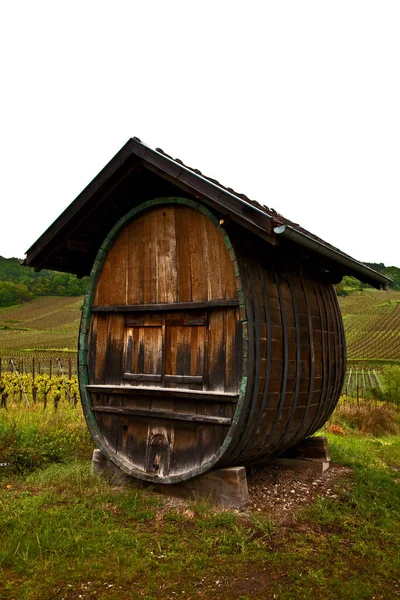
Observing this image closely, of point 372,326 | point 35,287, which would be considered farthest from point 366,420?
point 35,287

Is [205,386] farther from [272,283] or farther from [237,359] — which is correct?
[272,283]

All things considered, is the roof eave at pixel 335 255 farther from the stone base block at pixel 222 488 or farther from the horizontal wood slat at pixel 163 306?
the stone base block at pixel 222 488

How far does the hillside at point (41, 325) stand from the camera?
4794 cm

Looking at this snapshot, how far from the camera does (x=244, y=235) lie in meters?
4.83

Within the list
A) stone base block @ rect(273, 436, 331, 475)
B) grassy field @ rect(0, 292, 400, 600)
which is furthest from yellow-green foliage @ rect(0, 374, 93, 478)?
stone base block @ rect(273, 436, 331, 475)

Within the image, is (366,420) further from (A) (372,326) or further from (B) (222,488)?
(A) (372,326)

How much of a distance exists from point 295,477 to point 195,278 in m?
2.68

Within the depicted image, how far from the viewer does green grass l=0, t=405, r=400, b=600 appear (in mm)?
3199

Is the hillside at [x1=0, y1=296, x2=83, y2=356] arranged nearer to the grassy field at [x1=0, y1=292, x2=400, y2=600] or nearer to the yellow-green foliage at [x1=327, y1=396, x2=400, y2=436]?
the yellow-green foliage at [x1=327, y1=396, x2=400, y2=436]

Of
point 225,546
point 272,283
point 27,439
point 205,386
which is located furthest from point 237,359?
point 27,439

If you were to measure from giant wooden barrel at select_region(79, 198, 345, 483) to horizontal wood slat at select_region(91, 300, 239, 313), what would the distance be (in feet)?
0.04

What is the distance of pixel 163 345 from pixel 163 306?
16.3 inches

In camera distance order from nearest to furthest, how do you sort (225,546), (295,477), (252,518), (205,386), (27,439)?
(225,546) < (252,518) < (205,386) < (295,477) < (27,439)

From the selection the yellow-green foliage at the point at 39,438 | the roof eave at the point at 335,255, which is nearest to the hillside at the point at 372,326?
the yellow-green foliage at the point at 39,438
